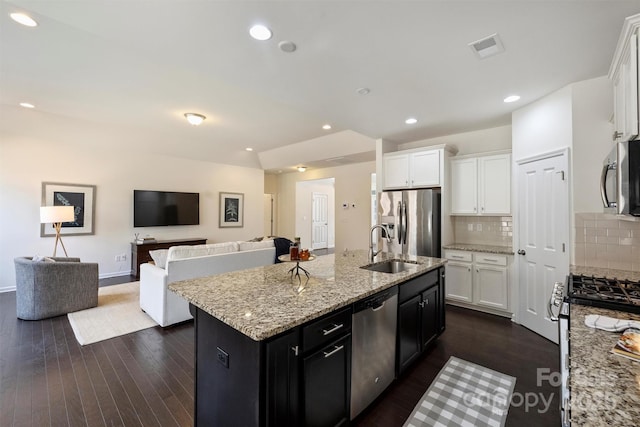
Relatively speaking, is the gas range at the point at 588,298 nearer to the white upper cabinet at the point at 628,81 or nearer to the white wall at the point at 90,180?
the white upper cabinet at the point at 628,81

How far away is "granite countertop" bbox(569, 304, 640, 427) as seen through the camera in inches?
27.2

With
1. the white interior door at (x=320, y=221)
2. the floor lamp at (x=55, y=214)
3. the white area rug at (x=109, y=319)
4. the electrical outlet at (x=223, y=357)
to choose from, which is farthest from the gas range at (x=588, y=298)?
the white interior door at (x=320, y=221)

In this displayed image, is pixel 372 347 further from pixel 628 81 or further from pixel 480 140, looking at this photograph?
pixel 480 140

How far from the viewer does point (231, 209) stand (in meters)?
7.71

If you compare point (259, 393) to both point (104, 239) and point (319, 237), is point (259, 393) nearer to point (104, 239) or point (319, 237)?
point (104, 239)

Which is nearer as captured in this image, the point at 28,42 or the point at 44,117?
the point at 28,42

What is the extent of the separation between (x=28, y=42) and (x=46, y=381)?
307 centimetres

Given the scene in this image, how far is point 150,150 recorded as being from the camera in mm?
6117

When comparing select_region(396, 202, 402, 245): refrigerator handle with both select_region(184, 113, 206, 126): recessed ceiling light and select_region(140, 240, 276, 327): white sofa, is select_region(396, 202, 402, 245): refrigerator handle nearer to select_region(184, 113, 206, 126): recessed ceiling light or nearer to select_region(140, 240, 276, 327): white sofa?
select_region(140, 240, 276, 327): white sofa

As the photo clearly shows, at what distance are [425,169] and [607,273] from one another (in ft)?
8.11

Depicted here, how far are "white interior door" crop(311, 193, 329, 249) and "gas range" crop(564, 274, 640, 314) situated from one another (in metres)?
7.74

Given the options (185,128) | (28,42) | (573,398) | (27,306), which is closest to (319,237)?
(185,128)

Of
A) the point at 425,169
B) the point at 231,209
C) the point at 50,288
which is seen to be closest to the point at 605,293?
the point at 425,169

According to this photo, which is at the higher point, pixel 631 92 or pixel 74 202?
pixel 631 92
